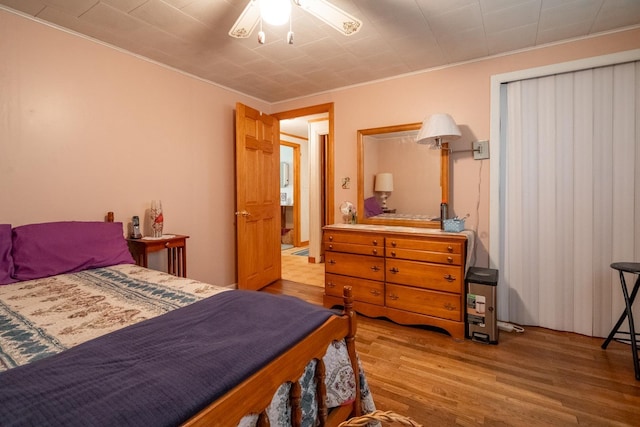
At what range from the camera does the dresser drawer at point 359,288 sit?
2809 millimetres

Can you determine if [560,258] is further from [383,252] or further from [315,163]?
[315,163]

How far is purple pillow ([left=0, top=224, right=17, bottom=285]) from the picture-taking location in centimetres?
178

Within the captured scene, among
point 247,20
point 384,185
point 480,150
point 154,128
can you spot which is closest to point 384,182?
point 384,185

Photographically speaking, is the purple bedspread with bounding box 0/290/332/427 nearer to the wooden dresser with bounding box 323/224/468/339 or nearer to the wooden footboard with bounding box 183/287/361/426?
the wooden footboard with bounding box 183/287/361/426

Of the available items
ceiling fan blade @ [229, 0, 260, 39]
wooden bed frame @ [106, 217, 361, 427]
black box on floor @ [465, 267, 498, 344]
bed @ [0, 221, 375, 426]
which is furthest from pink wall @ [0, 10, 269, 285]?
black box on floor @ [465, 267, 498, 344]

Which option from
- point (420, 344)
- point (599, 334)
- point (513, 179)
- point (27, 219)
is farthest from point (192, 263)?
point (599, 334)

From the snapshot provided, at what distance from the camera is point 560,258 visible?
2.57 meters

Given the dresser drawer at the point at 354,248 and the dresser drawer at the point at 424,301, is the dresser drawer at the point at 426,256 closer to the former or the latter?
the dresser drawer at the point at 354,248

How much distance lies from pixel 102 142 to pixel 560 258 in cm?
398

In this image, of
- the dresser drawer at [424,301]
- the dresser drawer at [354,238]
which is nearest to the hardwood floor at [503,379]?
the dresser drawer at [424,301]

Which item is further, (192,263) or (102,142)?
(192,263)

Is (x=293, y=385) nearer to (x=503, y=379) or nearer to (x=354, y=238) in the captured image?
(x=503, y=379)

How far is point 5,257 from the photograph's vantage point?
1838 mm

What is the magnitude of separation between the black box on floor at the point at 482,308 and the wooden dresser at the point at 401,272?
0.20 ft
